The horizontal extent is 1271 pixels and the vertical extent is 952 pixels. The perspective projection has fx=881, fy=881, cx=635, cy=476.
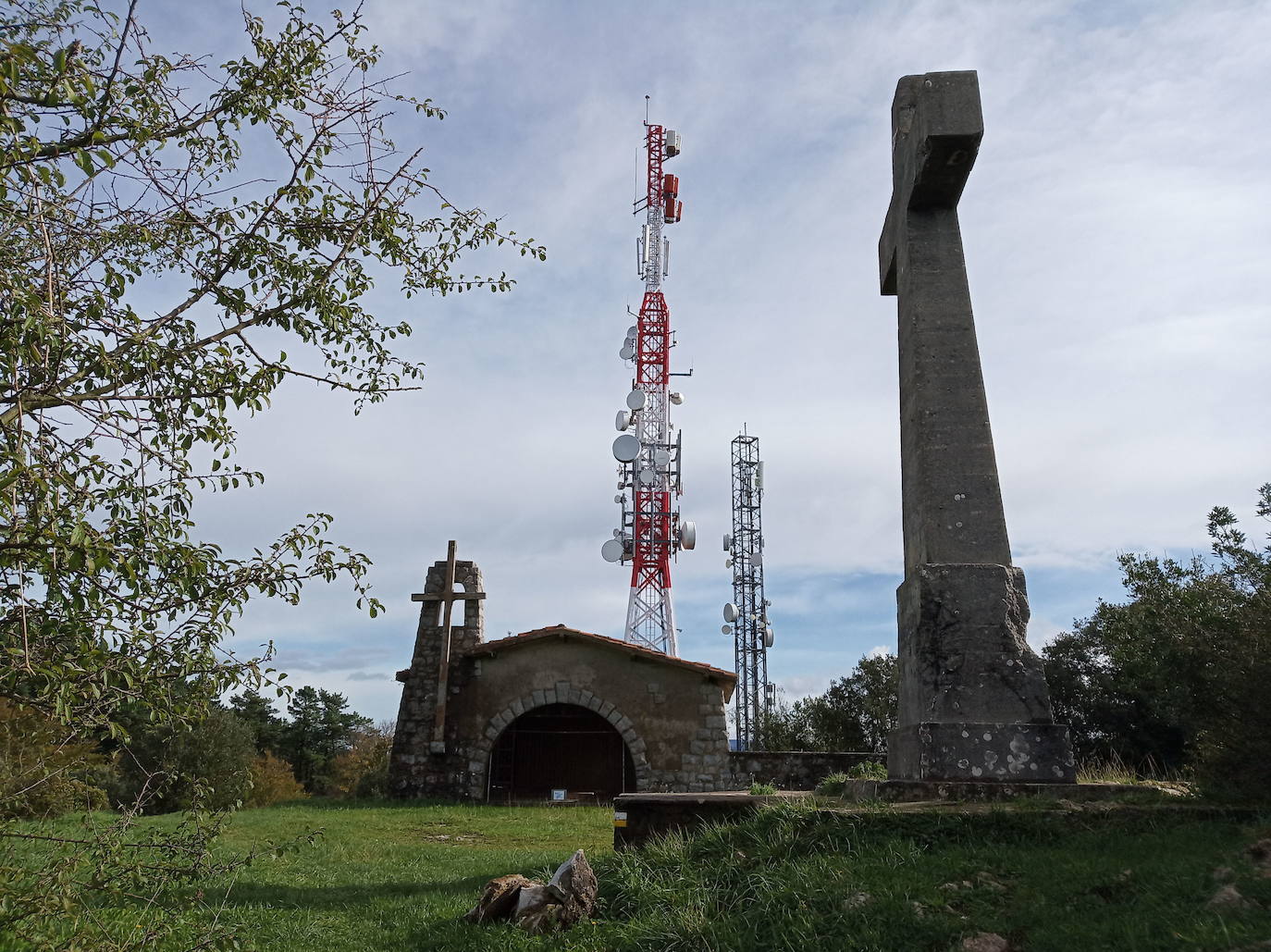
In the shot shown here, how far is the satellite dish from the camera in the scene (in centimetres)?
2128

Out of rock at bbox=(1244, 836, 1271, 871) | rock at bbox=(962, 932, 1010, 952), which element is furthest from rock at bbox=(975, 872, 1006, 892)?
rock at bbox=(1244, 836, 1271, 871)

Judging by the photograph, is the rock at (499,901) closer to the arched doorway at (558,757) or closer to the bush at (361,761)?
the arched doorway at (558,757)

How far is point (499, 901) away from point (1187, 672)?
4813mm

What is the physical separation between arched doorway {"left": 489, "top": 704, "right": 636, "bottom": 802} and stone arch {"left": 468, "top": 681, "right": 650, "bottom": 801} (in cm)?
161

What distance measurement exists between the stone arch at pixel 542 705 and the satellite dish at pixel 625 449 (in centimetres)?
608

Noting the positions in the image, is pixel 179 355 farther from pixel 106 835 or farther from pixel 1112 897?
pixel 1112 897

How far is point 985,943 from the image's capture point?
3.61m

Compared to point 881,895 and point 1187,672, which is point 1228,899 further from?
point 1187,672

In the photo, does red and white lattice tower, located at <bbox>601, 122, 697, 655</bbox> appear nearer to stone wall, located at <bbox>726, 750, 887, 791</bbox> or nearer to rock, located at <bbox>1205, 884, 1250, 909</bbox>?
stone wall, located at <bbox>726, 750, 887, 791</bbox>

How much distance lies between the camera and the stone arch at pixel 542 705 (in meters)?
17.0

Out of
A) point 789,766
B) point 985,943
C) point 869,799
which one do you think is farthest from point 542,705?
point 985,943

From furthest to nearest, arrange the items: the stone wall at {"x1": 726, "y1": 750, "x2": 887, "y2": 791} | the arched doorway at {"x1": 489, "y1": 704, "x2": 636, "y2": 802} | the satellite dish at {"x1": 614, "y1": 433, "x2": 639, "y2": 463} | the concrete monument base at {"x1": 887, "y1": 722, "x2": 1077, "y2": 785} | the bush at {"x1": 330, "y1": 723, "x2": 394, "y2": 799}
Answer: the bush at {"x1": 330, "y1": 723, "x2": 394, "y2": 799}
the satellite dish at {"x1": 614, "y1": 433, "x2": 639, "y2": 463}
the arched doorway at {"x1": 489, "y1": 704, "x2": 636, "y2": 802}
the stone wall at {"x1": 726, "y1": 750, "x2": 887, "y2": 791}
the concrete monument base at {"x1": 887, "y1": 722, "x2": 1077, "y2": 785}

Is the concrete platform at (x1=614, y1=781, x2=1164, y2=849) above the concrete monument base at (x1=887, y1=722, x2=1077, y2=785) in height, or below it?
below

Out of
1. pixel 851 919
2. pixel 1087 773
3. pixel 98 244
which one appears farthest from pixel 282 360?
pixel 1087 773
